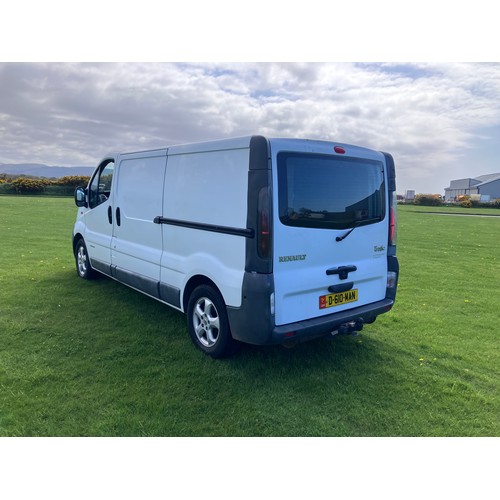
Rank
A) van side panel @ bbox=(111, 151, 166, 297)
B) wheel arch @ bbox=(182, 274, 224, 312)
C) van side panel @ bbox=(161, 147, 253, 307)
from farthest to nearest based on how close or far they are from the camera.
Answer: van side panel @ bbox=(111, 151, 166, 297), wheel arch @ bbox=(182, 274, 224, 312), van side panel @ bbox=(161, 147, 253, 307)

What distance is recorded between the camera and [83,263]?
7.10 m

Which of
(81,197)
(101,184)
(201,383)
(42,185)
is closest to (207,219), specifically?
(201,383)

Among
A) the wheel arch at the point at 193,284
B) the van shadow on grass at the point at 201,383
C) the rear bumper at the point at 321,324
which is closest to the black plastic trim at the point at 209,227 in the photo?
the wheel arch at the point at 193,284

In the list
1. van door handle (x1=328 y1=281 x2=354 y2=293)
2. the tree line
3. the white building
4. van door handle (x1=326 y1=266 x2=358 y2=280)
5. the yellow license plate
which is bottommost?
the yellow license plate

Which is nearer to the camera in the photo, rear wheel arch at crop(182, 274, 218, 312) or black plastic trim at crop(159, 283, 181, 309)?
rear wheel arch at crop(182, 274, 218, 312)

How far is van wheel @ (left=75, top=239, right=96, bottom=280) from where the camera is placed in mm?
6953

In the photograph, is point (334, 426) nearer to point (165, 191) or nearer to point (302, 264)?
point (302, 264)

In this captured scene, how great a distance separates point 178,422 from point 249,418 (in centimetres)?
55

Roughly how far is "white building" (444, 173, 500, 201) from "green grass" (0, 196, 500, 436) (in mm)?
80013

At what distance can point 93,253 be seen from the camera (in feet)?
21.6

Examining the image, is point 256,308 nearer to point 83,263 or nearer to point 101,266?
point 101,266

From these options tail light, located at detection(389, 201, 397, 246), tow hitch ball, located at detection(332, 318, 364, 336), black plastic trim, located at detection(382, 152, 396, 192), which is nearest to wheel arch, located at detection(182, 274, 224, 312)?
tow hitch ball, located at detection(332, 318, 364, 336)

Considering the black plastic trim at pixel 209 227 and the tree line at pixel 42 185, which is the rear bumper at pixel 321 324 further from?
the tree line at pixel 42 185

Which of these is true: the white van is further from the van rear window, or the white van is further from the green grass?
the green grass
